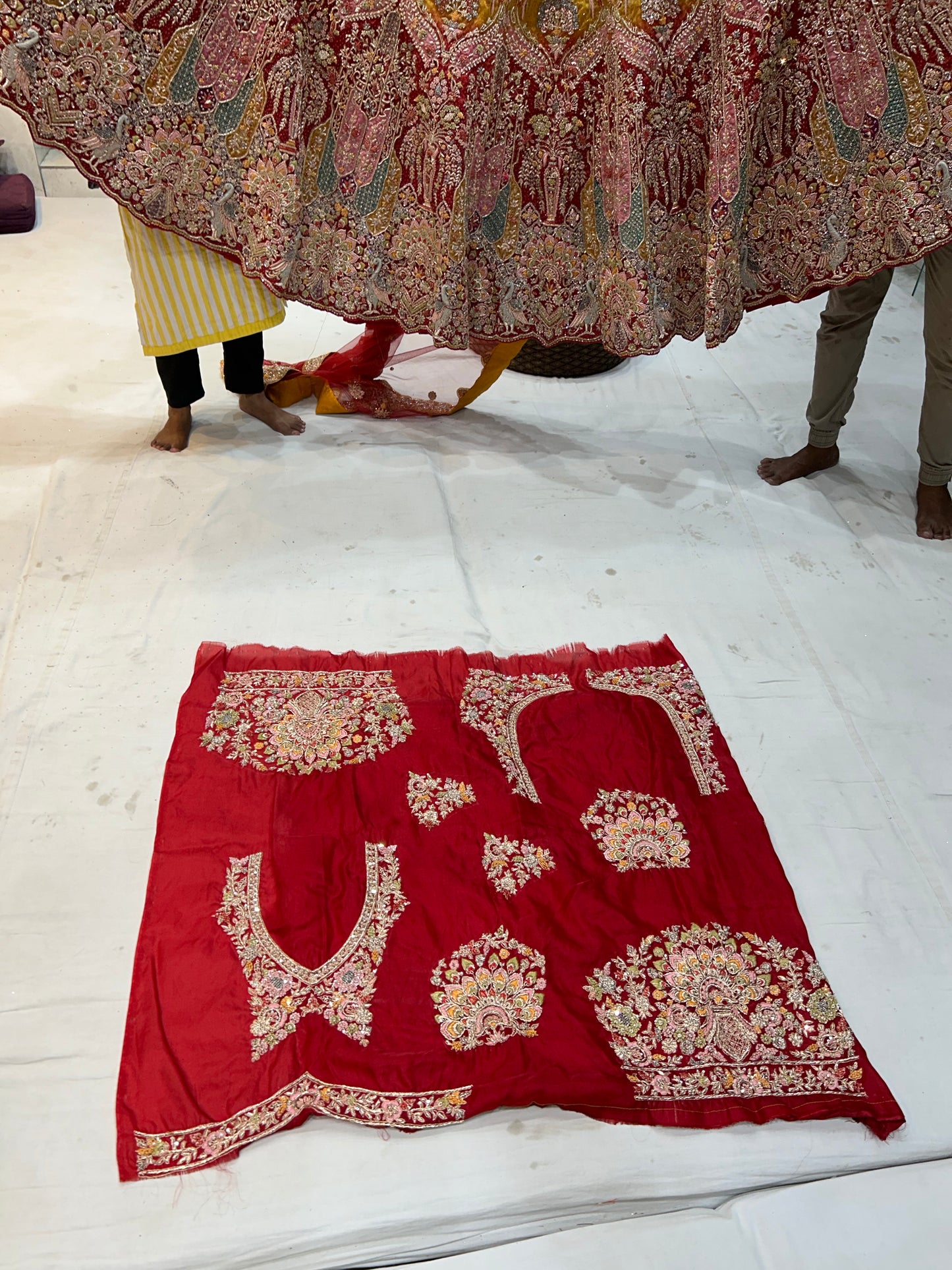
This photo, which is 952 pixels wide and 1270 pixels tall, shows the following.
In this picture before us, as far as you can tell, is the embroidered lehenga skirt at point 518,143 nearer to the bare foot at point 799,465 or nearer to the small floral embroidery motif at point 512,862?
the bare foot at point 799,465

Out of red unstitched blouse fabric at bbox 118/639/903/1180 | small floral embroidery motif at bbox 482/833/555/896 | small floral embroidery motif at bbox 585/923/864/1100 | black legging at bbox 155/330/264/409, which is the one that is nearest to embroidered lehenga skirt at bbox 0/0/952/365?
black legging at bbox 155/330/264/409

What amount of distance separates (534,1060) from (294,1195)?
33 centimetres

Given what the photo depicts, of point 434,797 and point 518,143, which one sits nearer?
point 434,797

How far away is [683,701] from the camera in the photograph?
5.96 feet

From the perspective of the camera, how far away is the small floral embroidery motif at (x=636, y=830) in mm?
1543

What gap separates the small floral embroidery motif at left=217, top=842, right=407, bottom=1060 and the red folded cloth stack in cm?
294

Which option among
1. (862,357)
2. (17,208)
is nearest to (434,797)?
(862,357)

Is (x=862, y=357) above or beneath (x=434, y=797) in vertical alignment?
above

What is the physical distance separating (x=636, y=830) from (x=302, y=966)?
56 cm

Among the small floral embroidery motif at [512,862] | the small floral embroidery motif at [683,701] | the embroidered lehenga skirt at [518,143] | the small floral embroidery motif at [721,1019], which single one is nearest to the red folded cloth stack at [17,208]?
the embroidered lehenga skirt at [518,143]

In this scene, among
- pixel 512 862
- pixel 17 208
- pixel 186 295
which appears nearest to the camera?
pixel 512 862

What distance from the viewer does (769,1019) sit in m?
1.35

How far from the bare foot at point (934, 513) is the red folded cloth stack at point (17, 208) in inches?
121

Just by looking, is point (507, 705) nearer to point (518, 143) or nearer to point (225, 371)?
point (518, 143)
